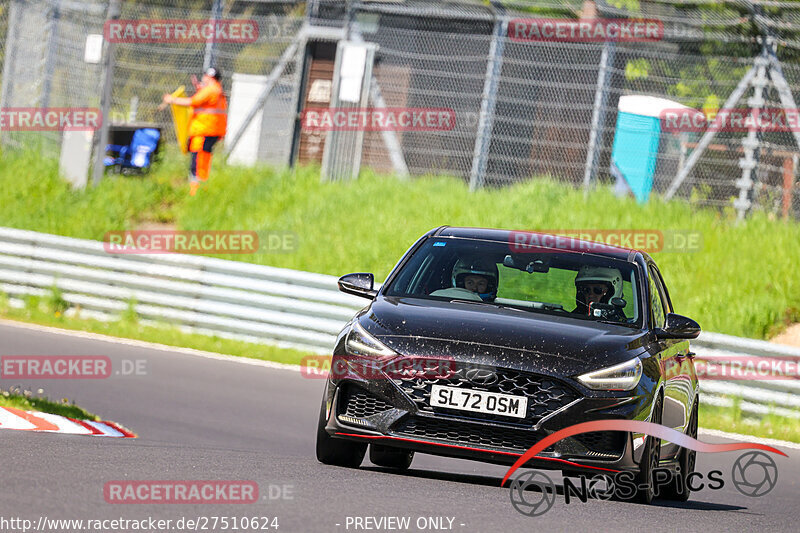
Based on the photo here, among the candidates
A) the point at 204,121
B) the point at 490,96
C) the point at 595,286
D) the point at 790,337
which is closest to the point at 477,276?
the point at 595,286

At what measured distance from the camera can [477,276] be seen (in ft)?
28.2

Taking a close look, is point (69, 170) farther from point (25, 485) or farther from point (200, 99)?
point (25, 485)

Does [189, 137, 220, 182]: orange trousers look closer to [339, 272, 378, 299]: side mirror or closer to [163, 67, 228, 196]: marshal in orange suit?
[163, 67, 228, 196]: marshal in orange suit

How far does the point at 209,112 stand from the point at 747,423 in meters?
11.8

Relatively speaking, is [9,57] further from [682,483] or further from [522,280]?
[682,483]

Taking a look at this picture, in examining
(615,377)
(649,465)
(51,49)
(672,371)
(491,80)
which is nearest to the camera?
(615,377)

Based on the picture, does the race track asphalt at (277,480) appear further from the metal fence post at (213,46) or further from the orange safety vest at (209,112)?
the metal fence post at (213,46)

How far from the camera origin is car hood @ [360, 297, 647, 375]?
7238 mm

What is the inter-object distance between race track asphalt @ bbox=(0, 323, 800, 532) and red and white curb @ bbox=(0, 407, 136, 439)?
1.00ft

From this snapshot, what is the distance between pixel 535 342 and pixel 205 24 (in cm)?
1646

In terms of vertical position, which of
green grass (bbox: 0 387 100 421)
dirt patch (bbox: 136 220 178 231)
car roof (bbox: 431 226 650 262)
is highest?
car roof (bbox: 431 226 650 262)

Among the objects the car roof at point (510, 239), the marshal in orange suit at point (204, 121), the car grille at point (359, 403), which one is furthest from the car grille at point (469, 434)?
the marshal in orange suit at point (204, 121)

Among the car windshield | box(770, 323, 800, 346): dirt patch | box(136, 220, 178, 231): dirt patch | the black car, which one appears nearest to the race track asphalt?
the black car

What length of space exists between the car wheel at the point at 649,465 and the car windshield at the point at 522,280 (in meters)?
0.74
